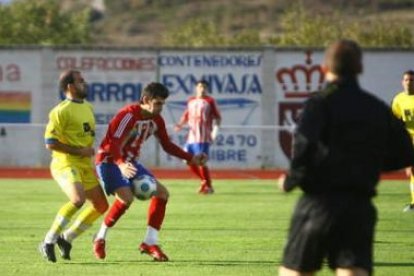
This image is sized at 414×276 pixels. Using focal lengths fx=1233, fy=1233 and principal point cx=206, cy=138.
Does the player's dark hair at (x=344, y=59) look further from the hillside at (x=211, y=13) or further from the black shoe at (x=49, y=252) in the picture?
the hillside at (x=211, y=13)

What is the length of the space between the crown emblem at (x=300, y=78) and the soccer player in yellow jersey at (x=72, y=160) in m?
22.0

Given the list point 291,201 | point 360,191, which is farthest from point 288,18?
point 360,191

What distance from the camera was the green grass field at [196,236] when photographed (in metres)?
12.0

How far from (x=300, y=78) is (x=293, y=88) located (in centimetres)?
35

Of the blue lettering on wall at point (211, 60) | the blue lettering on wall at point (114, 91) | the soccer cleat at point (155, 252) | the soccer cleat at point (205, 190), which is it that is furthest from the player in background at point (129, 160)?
the blue lettering on wall at point (114, 91)

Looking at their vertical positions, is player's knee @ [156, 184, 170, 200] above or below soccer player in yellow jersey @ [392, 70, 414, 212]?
below

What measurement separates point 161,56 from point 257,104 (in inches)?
118

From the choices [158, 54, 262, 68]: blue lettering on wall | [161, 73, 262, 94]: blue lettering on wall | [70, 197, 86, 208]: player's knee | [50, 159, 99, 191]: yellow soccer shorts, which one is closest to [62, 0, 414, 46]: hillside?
[158, 54, 262, 68]: blue lettering on wall

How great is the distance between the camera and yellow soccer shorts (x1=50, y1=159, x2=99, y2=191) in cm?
1251

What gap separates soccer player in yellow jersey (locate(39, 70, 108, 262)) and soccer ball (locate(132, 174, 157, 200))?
0.36m

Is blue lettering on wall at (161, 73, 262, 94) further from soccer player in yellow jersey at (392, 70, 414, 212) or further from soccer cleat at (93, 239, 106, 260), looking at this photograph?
soccer cleat at (93, 239, 106, 260)

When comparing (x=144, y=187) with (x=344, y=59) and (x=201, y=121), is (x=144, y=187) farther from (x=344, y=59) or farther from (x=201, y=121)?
(x=201, y=121)

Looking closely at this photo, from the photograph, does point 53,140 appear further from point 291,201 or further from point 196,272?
point 291,201

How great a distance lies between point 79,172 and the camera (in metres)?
12.6
